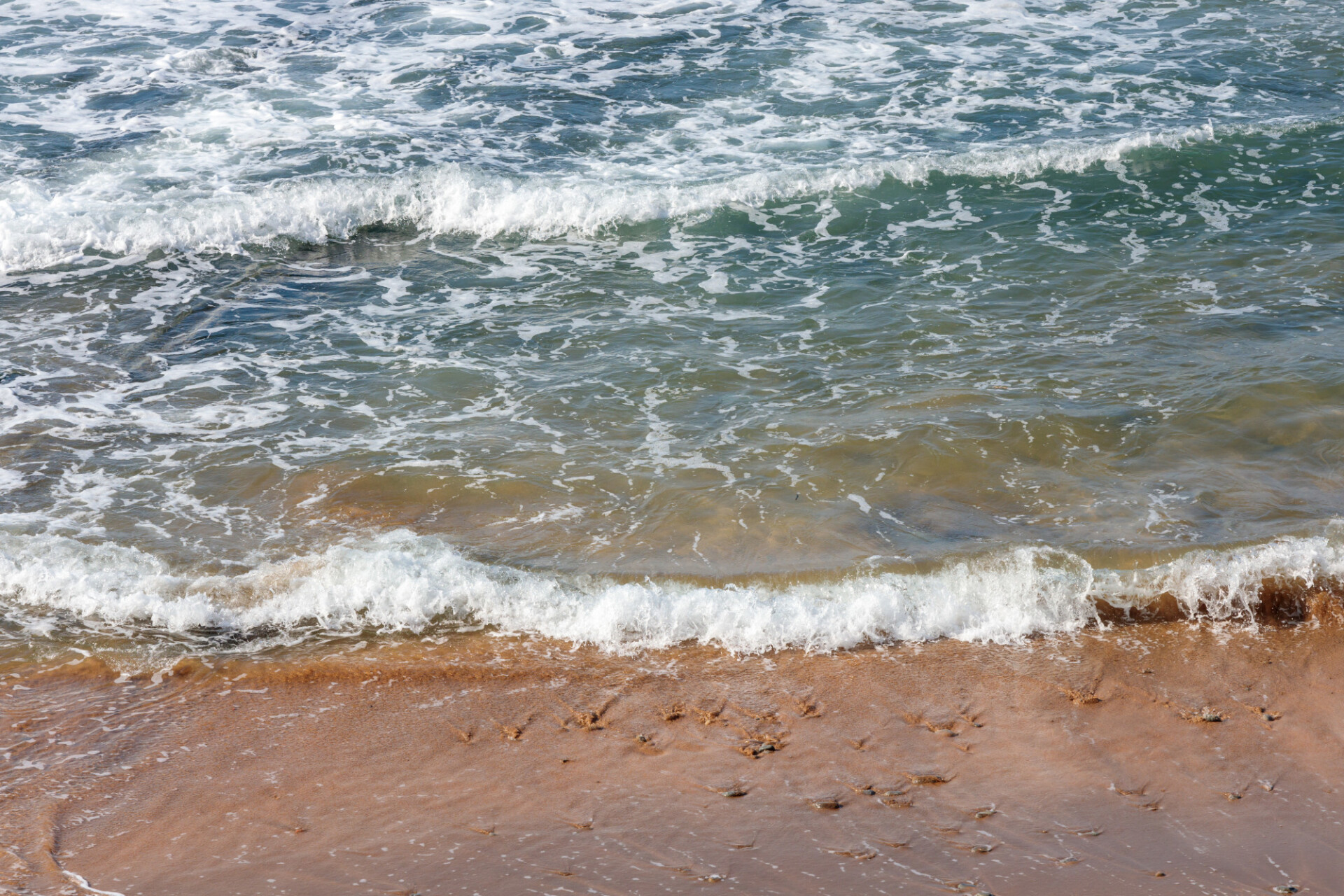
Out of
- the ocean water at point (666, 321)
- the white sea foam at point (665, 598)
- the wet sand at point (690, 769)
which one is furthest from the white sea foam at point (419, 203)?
the wet sand at point (690, 769)

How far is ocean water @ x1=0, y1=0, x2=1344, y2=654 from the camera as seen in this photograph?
225 inches

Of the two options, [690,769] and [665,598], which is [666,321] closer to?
[665,598]

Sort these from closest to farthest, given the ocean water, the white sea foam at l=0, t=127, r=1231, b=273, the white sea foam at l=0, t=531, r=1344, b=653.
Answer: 1. the white sea foam at l=0, t=531, r=1344, b=653
2. the ocean water
3. the white sea foam at l=0, t=127, r=1231, b=273

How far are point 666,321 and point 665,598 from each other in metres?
4.24

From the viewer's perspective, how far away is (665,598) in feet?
18.1

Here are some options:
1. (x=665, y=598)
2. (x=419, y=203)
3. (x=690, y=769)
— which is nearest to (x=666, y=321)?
(x=419, y=203)

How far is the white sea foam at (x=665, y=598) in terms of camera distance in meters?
5.38

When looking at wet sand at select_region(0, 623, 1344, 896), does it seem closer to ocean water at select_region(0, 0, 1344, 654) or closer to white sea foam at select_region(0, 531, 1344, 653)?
white sea foam at select_region(0, 531, 1344, 653)

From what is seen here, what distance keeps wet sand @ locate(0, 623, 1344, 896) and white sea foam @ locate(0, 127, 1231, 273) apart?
6.90 metres

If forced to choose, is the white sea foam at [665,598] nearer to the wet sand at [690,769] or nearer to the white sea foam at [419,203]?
the wet sand at [690,769]

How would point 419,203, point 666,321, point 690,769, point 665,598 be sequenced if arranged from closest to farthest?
point 690,769 < point 665,598 < point 666,321 < point 419,203

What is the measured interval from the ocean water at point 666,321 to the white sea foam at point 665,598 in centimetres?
2

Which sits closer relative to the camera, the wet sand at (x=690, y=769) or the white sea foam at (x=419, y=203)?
the wet sand at (x=690, y=769)

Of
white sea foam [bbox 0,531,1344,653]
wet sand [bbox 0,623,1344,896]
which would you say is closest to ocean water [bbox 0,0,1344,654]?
white sea foam [bbox 0,531,1344,653]
